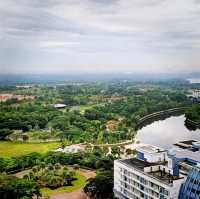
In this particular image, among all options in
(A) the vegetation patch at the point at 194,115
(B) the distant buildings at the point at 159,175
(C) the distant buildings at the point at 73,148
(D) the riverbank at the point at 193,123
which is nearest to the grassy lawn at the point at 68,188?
(B) the distant buildings at the point at 159,175

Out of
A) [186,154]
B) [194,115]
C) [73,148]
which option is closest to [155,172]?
[186,154]

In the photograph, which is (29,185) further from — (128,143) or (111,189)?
(128,143)

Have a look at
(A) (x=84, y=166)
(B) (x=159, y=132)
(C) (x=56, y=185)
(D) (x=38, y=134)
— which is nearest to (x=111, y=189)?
(C) (x=56, y=185)

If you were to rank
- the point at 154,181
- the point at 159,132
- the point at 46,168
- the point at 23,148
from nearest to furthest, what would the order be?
the point at 154,181 < the point at 46,168 < the point at 23,148 < the point at 159,132

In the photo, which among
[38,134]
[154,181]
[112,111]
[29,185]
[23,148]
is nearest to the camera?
[154,181]

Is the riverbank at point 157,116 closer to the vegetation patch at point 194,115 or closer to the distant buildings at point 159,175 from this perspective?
the vegetation patch at point 194,115

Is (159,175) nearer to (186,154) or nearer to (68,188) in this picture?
(186,154)
